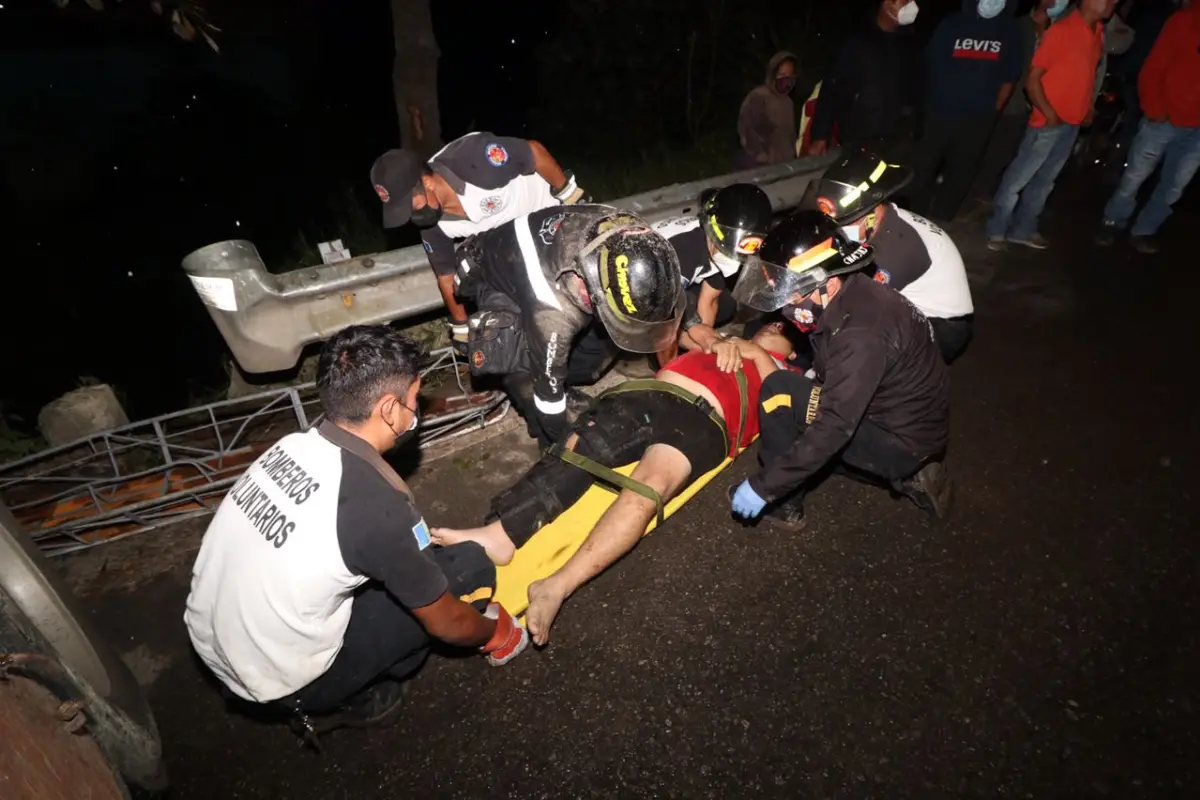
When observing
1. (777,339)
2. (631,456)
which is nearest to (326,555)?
(631,456)

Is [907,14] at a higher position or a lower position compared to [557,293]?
higher

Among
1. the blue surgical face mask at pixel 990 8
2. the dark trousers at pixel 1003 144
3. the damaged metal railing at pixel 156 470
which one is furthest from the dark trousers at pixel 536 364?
the dark trousers at pixel 1003 144

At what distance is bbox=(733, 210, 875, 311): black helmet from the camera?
2.82 m

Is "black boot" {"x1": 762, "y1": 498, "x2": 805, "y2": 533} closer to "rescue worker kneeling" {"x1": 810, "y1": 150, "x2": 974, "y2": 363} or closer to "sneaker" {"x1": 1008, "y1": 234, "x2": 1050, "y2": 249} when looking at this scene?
"rescue worker kneeling" {"x1": 810, "y1": 150, "x2": 974, "y2": 363}

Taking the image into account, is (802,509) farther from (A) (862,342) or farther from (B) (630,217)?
(B) (630,217)

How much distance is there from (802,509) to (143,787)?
9.60ft

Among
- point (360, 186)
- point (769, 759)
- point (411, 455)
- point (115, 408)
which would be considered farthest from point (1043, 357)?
point (360, 186)

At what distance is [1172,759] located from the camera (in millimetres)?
2430

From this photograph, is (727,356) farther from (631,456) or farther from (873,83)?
(873,83)

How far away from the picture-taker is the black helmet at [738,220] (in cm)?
357

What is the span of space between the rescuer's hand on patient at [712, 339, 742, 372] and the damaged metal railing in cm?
132

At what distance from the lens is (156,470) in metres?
3.44

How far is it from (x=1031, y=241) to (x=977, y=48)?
70.3 inches

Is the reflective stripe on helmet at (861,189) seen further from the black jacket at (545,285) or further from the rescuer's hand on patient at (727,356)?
the black jacket at (545,285)
